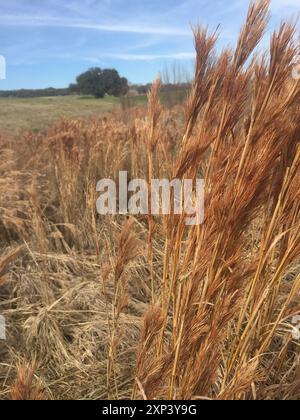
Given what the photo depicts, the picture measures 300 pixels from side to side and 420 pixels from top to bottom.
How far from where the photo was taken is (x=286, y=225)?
3.20 feet

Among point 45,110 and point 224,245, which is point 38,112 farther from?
point 224,245

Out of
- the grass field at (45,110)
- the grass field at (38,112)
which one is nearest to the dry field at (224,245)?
the grass field at (45,110)

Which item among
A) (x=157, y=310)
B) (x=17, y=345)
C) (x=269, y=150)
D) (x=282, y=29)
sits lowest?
(x=17, y=345)

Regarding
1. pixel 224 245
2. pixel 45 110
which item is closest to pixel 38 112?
pixel 45 110

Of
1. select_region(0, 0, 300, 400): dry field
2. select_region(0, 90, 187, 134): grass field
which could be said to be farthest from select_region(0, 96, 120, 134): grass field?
select_region(0, 0, 300, 400): dry field

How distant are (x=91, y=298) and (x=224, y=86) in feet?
5.02

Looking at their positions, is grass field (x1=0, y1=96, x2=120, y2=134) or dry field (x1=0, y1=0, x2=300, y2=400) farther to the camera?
grass field (x1=0, y1=96, x2=120, y2=134)

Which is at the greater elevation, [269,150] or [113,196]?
[269,150]

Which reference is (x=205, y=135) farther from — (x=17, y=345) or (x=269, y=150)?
(x=17, y=345)

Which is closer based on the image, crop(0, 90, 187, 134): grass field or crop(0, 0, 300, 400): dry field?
crop(0, 0, 300, 400): dry field

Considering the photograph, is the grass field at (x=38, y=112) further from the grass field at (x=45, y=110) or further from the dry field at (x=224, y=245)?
the dry field at (x=224, y=245)

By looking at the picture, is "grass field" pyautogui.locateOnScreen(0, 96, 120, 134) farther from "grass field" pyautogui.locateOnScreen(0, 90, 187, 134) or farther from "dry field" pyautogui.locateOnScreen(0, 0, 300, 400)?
"dry field" pyautogui.locateOnScreen(0, 0, 300, 400)

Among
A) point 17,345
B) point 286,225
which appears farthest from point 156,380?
point 17,345

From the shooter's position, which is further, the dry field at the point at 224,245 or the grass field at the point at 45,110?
the grass field at the point at 45,110
